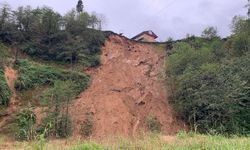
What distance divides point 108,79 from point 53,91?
9699mm

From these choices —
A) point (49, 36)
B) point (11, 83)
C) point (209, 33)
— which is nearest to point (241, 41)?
point (209, 33)

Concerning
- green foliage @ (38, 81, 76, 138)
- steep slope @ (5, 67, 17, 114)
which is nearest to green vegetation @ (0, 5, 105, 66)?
steep slope @ (5, 67, 17, 114)

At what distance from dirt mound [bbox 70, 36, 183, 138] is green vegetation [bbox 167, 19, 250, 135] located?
1709 millimetres

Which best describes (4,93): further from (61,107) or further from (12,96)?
(61,107)

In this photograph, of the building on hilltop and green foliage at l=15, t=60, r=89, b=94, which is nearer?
green foliage at l=15, t=60, r=89, b=94

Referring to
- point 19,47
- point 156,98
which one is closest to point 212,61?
point 156,98

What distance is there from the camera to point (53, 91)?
878 inches

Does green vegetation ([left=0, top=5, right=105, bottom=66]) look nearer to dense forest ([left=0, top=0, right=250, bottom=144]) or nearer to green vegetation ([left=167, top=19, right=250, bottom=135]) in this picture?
dense forest ([left=0, top=0, right=250, bottom=144])

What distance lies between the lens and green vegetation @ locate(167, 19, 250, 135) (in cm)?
2305

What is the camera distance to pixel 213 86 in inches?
→ 971

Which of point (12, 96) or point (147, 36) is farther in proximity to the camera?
point (147, 36)

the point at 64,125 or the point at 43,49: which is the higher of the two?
the point at 43,49

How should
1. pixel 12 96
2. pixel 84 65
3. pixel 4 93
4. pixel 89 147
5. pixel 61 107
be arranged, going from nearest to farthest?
pixel 89 147 < pixel 61 107 < pixel 4 93 < pixel 12 96 < pixel 84 65

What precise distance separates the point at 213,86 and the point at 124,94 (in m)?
7.85
